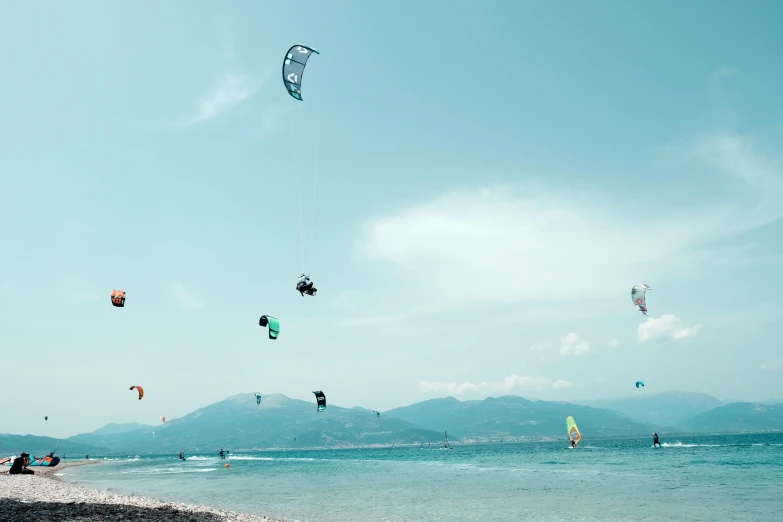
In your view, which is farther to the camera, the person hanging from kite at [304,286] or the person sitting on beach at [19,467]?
the person sitting on beach at [19,467]

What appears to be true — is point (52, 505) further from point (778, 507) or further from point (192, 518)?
point (778, 507)

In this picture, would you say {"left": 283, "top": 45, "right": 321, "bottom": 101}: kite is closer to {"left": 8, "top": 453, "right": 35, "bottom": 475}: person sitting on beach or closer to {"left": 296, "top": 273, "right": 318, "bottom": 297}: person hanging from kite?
{"left": 296, "top": 273, "right": 318, "bottom": 297}: person hanging from kite

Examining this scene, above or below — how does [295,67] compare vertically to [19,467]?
above

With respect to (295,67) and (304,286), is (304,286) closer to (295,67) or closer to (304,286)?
(304,286)

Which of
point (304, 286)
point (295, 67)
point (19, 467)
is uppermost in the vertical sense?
point (295, 67)

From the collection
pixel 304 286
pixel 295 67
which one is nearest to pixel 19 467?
pixel 304 286

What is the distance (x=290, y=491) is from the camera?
3338 cm

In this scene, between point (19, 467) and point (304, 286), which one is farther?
point (19, 467)

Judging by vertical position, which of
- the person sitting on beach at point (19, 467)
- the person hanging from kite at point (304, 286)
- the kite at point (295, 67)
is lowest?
the person sitting on beach at point (19, 467)

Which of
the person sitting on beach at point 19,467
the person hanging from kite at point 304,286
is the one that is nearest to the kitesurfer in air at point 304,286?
the person hanging from kite at point 304,286

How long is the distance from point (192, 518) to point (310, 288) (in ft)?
29.7

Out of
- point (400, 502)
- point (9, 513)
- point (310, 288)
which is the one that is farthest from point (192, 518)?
point (400, 502)

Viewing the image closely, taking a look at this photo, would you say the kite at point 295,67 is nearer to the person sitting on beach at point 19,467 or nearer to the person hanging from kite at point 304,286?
the person hanging from kite at point 304,286

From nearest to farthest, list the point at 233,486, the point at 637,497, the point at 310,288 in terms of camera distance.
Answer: the point at 310,288, the point at 637,497, the point at 233,486
